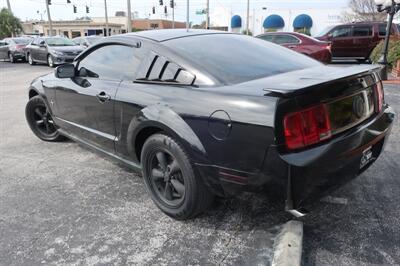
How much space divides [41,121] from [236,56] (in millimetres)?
3332

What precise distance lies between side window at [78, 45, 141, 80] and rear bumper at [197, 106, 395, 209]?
51.4 inches

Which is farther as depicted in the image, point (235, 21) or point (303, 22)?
point (235, 21)

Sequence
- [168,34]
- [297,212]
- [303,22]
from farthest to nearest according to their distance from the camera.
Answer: [303,22] < [168,34] < [297,212]

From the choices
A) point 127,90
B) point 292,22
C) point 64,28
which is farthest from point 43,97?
point 64,28

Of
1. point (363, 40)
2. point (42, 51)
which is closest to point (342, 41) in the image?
point (363, 40)

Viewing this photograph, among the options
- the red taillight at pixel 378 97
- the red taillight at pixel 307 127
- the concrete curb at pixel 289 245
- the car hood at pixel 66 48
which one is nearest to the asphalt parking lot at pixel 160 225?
the concrete curb at pixel 289 245

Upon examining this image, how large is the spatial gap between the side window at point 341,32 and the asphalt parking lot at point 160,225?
12518mm

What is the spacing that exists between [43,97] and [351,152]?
12.6 feet

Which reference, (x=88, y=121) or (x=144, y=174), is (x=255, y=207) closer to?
(x=144, y=174)

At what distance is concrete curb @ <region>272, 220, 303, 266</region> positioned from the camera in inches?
93.6

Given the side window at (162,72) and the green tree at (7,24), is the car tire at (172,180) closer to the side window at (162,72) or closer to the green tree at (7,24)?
the side window at (162,72)

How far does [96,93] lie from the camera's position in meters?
3.65

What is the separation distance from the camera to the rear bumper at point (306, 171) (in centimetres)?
225

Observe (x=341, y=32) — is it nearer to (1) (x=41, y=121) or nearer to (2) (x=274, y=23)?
(1) (x=41, y=121)
